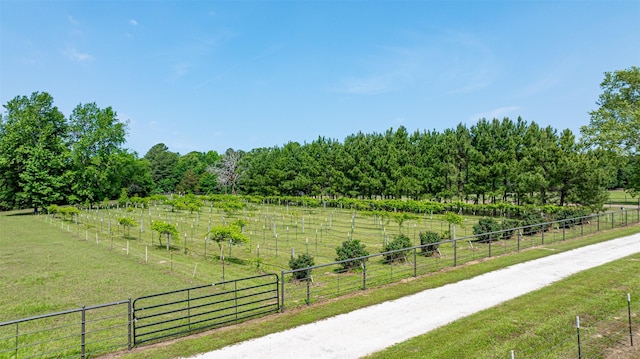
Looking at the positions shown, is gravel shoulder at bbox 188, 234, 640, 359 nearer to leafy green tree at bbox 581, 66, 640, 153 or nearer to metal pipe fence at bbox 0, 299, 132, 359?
metal pipe fence at bbox 0, 299, 132, 359

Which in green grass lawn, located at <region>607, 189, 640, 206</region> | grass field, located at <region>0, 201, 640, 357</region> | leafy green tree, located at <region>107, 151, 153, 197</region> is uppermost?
leafy green tree, located at <region>107, 151, 153, 197</region>

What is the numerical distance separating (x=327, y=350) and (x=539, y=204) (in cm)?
4319

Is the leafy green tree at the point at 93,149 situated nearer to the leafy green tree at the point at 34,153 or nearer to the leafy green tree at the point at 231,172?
the leafy green tree at the point at 34,153

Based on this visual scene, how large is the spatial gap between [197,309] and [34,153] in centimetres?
5956

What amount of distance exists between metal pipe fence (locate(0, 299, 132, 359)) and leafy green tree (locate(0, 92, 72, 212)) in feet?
178

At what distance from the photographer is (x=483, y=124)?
191 feet

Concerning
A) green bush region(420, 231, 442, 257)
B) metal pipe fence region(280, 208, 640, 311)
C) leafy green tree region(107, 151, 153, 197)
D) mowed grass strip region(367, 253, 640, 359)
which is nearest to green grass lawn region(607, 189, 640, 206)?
metal pipe fence region(280, 208, 640, 311)

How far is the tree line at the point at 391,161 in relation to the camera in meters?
43.6

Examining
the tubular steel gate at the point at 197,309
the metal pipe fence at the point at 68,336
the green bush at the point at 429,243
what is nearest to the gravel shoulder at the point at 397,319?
the tubular steel gate at the point at 197,309

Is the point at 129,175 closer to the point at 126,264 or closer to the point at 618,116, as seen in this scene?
the point at 126,264

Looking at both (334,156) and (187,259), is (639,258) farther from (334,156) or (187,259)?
(334,156)

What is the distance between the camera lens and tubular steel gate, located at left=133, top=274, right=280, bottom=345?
969 cm

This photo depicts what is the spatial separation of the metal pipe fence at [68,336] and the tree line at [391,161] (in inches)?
1678

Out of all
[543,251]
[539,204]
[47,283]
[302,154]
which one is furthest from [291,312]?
[302,154]
